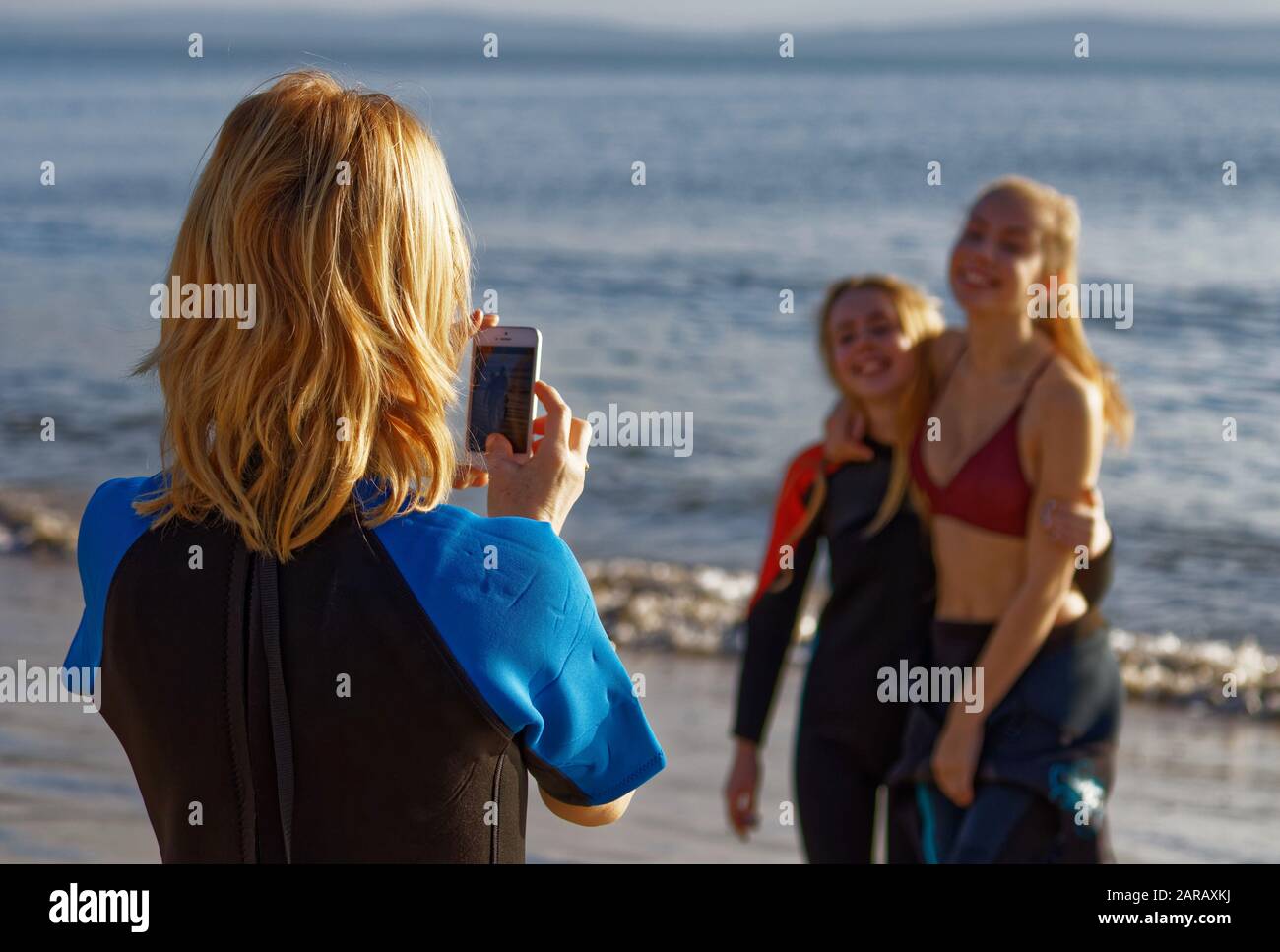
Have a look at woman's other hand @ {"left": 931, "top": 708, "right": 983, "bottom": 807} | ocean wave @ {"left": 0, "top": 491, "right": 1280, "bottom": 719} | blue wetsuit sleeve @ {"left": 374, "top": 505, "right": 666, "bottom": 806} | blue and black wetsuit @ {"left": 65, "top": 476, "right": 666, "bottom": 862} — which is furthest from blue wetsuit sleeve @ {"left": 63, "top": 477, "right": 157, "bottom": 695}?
ocean wave @ {"left": 0, "top": 491, "right": 1280, "bottom": 719}

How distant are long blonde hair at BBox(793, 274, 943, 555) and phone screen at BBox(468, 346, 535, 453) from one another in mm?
2070

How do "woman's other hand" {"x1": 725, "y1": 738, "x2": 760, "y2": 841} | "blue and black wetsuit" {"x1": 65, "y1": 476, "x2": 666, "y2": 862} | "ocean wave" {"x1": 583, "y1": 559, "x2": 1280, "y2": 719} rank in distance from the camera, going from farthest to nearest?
"ocean wave" {"x1": 583, "y1": 559, "x2": 1280, "y2": 719} → "woman's other hand" {"x1": 725, "y1": 738, "x2": 760, "y2": 841} → "blue and black wetsuit" {"x1": 65, "y1": 476, "x2": 666, "y2": 862}

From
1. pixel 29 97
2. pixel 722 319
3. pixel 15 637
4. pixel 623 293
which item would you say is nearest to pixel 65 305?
pixel 623 293

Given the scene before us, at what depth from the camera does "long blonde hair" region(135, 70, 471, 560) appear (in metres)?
1.53

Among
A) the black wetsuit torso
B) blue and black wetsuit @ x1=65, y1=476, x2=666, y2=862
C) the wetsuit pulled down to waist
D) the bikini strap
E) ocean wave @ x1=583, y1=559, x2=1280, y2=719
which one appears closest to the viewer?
blue and black wetsuit @ x1=65, y1=476, x2=666, y2=862

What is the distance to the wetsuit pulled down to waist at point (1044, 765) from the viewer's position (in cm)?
324

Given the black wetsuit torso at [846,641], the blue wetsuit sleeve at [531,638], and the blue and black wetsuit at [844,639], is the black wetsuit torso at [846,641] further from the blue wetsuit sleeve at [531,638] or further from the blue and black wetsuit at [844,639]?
the blue wetsuit sleeve at [531,638]

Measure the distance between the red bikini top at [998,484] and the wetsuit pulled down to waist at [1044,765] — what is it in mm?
266

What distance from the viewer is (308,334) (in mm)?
1534

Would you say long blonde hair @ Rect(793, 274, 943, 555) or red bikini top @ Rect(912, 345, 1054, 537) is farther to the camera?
long blonde hair @ Rect(793, 274, 943, 555)

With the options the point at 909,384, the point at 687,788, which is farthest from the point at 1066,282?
the point at 687,788

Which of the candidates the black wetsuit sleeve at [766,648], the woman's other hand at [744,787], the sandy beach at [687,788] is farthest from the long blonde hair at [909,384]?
the sandy beach at [687,788]

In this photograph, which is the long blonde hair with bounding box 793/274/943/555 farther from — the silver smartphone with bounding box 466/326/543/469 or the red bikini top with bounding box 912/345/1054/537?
the silver smartphone with bounding box 466/326/543/469
